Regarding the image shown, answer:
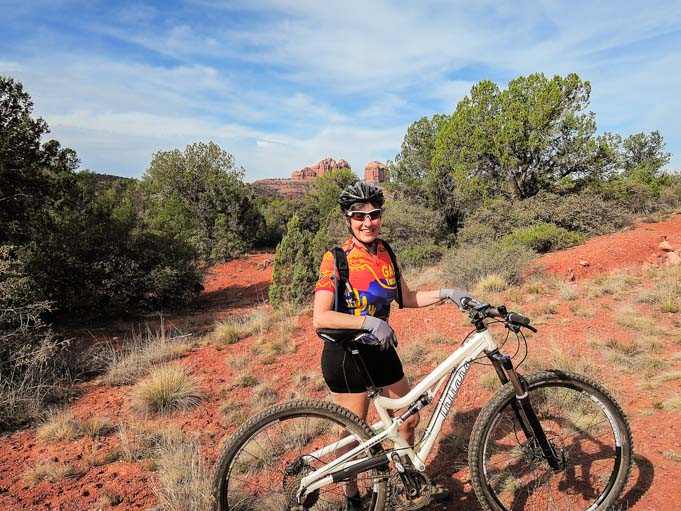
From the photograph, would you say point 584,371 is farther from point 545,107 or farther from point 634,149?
point 634,149

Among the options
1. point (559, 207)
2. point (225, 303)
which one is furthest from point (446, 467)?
point (559, 207)

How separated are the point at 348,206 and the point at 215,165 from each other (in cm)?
2913

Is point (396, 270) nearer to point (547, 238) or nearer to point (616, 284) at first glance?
point (616, 284)

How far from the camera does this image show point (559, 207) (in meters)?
15.6

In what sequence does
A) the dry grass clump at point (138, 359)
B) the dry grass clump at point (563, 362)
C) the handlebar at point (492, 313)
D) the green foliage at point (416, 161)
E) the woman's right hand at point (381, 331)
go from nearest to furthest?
the woman's right hand at point (381, 331), the handlebar at point (492, 313), the dry grass clump at point (563, 362), the dry grass clump at point (138, 359), the green foliage at point (416, 161)

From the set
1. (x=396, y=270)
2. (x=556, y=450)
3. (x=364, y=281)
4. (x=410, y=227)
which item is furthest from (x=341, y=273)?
(x=410, y=227)

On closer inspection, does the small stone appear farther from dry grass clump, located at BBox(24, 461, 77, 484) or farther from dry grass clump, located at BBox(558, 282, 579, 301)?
dry grass clump, located at BBox(24, 461, 77, 484)

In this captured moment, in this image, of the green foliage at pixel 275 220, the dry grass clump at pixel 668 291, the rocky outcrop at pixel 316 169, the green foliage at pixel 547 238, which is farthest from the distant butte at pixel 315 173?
the dry grass clump at pixel 668 291

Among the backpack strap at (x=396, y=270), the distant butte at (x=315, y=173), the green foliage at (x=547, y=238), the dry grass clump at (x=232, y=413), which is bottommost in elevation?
the dry grass clump at (x=232, y=413)

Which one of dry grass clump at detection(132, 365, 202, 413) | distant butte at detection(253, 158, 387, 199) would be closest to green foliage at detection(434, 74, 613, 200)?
dry grass clump at detection(132, 365, 202, 413)

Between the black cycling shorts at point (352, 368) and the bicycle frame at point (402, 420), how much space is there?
20cm

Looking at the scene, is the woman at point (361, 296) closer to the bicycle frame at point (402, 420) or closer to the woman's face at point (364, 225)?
the woman's face at point (364, 225)

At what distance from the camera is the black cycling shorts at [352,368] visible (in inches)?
92.2

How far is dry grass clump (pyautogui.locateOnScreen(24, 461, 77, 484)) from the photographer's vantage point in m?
3.47
